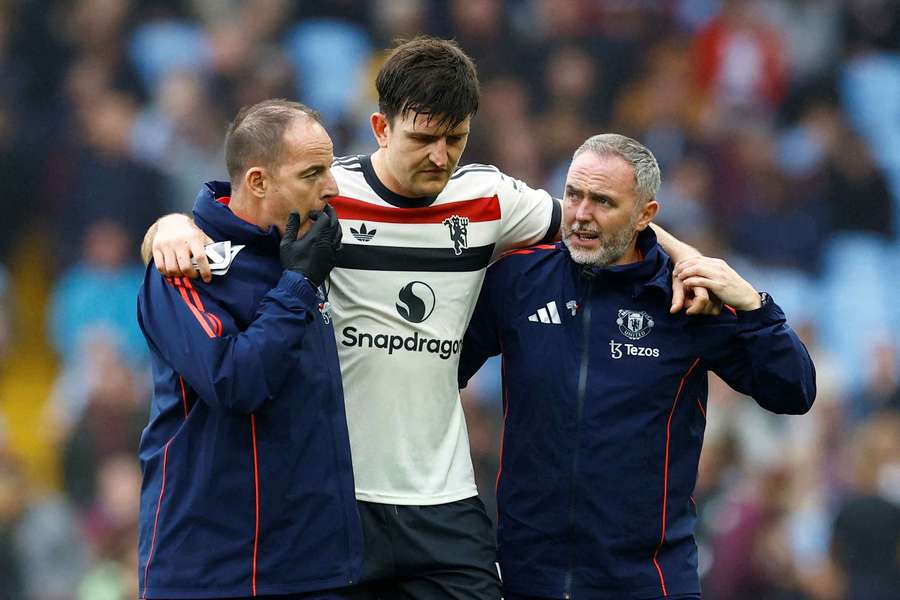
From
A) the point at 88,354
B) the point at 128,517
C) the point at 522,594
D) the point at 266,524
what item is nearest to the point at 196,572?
the point at 266,524

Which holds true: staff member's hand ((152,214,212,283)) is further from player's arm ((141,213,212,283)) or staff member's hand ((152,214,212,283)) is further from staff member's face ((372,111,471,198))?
staff member's face ((372,111,471,198))

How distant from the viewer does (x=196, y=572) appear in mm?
4023

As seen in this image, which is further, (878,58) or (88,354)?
(878,58)

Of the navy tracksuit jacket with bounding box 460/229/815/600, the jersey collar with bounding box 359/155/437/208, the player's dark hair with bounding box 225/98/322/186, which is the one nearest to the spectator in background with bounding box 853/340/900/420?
the navy tracksuit jacket with bounding box 460/229/815/600

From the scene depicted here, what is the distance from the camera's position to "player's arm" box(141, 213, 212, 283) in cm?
408

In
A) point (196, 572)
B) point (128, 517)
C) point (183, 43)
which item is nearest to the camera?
point (196, 572)

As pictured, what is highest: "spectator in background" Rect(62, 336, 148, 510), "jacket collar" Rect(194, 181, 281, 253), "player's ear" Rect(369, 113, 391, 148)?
"player's ear" Rect(369, 113, 391, 148)

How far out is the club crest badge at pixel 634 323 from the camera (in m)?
4.63

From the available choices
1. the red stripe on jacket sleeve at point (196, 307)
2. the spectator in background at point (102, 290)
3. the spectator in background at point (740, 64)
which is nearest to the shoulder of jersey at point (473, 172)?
the red stripe on jacket sleeve at point (196, 307)

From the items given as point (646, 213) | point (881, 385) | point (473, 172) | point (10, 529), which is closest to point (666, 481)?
point (646, 213)

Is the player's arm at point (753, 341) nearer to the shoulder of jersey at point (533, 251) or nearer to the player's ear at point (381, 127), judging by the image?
the shoulder of jersey at point (533, 251)

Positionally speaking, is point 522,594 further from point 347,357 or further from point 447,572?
point 347,357

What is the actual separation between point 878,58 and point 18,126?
6690 millimetres

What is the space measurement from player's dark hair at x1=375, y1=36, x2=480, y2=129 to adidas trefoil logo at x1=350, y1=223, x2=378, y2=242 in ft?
1.11
